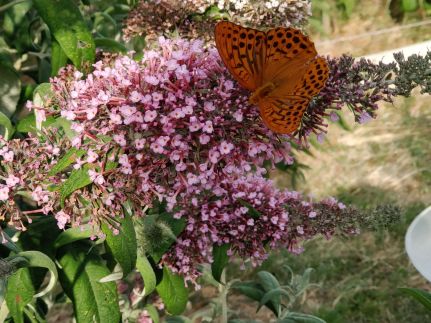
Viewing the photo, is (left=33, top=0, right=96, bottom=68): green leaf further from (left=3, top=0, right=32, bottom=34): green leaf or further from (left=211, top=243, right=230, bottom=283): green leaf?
(left=211, top=243, right=230, bottom=283): green leaf

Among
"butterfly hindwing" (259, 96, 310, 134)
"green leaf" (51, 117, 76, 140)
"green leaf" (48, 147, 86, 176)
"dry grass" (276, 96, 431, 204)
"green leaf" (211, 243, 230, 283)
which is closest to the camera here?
"butterfly hindwing" (259, 96, 310, 134)

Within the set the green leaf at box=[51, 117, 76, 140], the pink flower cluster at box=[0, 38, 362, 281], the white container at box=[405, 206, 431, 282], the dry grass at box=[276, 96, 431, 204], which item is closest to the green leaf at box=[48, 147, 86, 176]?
the pink flower cluster at box=[0, 38, 362, 281]

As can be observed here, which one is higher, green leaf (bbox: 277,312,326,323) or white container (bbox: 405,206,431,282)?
white container (bbox: 405,206,431,282)

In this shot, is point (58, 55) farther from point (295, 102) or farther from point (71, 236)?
point (295, 102)

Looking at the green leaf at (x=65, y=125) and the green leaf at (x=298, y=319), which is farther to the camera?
the green leaf at (x=298, y=319)

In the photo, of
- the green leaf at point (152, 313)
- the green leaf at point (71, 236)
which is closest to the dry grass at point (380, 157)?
the green leaf at point (152, 313)

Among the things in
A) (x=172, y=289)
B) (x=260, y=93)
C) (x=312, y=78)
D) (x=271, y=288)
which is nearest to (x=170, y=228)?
(x=172, y=289)

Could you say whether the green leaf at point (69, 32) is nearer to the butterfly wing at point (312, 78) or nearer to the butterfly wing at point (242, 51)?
the butterfly wing at point (242, 51)
